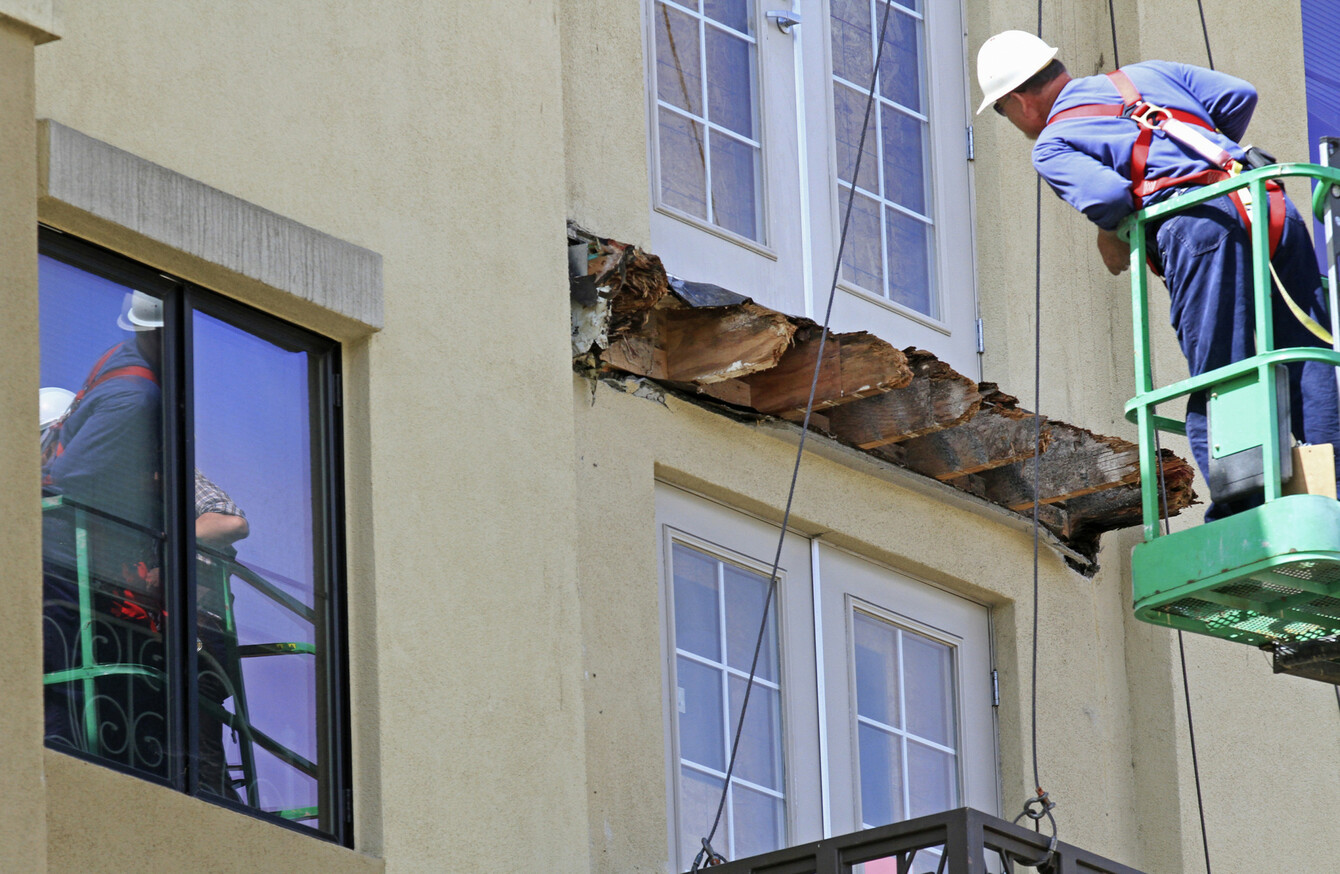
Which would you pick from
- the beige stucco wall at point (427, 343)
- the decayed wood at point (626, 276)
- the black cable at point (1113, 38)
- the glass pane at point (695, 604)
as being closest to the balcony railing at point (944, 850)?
the beige stucco wall at point (427, 343)

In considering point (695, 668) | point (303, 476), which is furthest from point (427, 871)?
point (695, 668)

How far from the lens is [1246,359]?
27.9 feet

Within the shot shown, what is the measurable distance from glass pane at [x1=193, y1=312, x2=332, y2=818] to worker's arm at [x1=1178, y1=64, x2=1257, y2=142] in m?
3.61

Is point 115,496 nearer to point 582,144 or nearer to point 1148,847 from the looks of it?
point 582,144

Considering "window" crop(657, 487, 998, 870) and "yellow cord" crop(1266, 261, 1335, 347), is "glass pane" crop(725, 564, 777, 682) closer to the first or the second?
"window" crop(657, 487, 998, 870)

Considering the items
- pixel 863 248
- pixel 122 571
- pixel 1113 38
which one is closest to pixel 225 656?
pixel 122 571

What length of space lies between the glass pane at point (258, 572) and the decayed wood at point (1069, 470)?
451 centimetres

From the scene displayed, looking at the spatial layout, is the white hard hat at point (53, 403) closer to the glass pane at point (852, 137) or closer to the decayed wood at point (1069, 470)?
the glass pane at point (852, 137)

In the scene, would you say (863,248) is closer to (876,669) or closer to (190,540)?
(876,669)

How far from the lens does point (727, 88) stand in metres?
11.6

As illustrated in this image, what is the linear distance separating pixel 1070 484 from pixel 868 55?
2.59 meters

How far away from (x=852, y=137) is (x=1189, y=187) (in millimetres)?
3704

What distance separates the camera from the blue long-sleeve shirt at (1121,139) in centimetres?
876

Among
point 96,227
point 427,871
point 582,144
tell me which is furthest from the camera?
point 582,144
